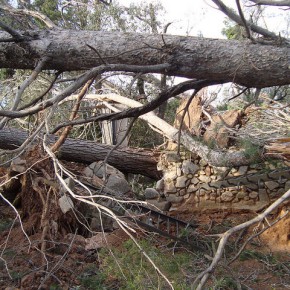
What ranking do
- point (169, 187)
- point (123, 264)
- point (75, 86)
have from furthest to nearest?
point (169, 187) → point (123, 264) → point (75, 86)

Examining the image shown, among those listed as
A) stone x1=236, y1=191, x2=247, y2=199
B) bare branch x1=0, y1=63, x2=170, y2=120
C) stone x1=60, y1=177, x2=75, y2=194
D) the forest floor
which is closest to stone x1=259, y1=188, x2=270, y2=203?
stone x1=236, y1=191, x2=247, y2=199

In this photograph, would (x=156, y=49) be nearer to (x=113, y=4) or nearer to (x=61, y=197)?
(x=61, y=197)

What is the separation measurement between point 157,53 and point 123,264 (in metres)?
3.34

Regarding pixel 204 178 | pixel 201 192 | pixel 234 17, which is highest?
pixel 234 17

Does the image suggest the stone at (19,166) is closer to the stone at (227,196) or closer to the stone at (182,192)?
the stone at (182,192)

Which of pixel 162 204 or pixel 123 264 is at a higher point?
Result: pixel 123 264

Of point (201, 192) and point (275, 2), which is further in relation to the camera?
point (201, 192)

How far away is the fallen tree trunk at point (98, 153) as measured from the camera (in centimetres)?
927

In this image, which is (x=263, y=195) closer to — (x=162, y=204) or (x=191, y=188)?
(x=191, y=188)

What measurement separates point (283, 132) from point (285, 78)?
436cm

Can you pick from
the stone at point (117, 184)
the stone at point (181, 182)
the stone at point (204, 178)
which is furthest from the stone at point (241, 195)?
the stone at point (117, 184)

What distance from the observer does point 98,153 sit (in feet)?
30.7

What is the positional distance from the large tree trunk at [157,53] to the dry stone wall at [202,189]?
15.8ft

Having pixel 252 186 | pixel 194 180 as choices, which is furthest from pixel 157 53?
pixel 194 180
